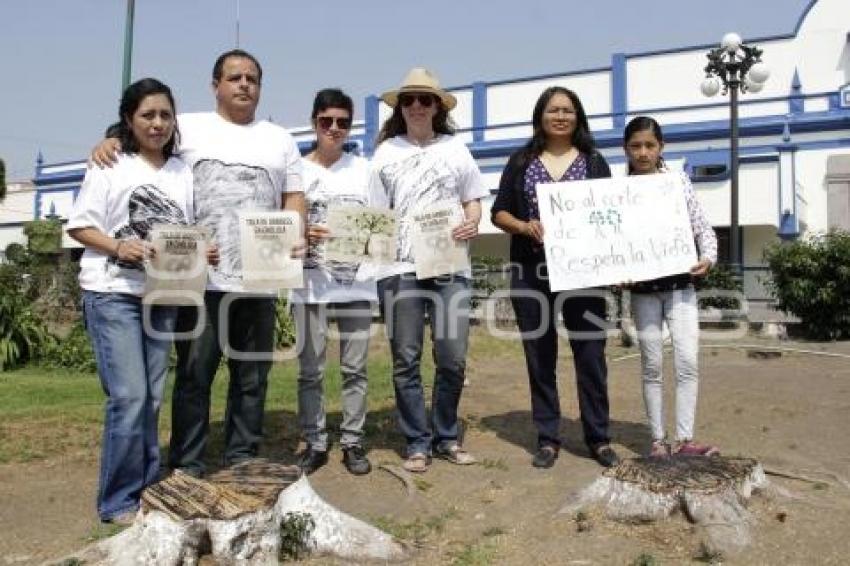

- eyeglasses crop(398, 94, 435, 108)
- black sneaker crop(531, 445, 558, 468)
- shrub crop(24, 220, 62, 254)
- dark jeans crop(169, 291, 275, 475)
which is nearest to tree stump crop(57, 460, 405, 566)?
dark jeans crop(169, 291, 275, 475)

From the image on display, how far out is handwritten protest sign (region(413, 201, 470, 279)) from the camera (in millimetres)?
4535

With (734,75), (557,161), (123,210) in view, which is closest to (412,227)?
(557,161)

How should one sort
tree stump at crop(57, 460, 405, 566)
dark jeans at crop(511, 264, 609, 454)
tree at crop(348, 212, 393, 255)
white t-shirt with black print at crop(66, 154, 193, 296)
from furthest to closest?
dark jeans at crop(511, 264, 609, 454) < tree at crop(348, 212, 393, 255) < white t-shirt with black print at crop(66, 154, 193, 296) < tree stump at crop(57, 460, 405, 566)

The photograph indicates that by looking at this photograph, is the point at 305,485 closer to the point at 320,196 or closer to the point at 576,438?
the point at 320,196

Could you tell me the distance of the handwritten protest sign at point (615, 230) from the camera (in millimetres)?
4594

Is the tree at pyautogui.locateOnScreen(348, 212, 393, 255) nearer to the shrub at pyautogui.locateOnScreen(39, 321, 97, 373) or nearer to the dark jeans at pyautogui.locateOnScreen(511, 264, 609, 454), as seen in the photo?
the dark jeans at pyautogui.locateOnScreen(511, 264, 609, 454)

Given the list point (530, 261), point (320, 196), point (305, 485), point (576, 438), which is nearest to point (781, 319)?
point (576, 438)

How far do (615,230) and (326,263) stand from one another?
166 cm

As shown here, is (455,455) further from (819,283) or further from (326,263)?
(819,283)

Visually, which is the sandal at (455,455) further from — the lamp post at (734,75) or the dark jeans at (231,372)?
the lamp post at (734,75)

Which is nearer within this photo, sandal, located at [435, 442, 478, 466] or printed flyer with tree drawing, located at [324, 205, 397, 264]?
printed flyer with tree drawing, located at [324, 205, 397, 264]

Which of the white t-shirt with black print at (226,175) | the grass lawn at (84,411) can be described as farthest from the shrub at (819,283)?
the white t-shirt with black print at (226,175)

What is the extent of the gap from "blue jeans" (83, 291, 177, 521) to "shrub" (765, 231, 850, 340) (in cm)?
1063

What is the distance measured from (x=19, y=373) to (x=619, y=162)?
1623 cm
